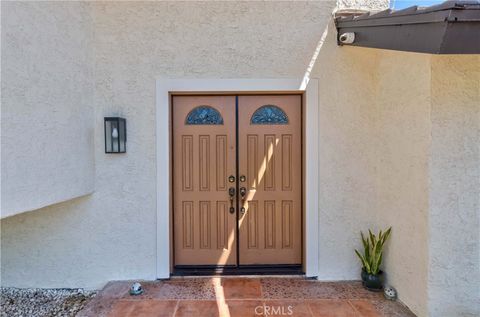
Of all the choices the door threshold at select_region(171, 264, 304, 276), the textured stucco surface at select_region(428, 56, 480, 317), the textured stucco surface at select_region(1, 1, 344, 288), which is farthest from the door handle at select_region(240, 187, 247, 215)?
the textured stucco surface at select_region(428, 56, 480, 317)

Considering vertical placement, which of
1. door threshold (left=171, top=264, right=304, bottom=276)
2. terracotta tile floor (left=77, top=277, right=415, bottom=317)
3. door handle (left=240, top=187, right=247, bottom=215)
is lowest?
terracotta tile floor (left=77, top=277, right=415, bottom=317)

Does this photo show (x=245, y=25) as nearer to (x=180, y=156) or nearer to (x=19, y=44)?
(x=180, y=156)

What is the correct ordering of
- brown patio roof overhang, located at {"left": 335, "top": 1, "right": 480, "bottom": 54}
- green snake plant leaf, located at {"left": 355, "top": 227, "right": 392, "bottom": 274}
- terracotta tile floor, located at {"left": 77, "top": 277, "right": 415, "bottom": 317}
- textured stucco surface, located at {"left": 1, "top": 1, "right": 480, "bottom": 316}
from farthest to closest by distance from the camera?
textured stucco surface, located at {"left": 1, "top": 1, "right": 480, "bottom": 316}
green snake plant leaf, located at {"left": 355, "top": 227, "right": 392, "bottom": 274}
terracotta tile floor, located at {"left": 77, "top": 277, "right": 415, "bottom": 317}
brown patio roof overhang, located at {"left": 335, "top": 1, "right": 480, "bottom": 54}

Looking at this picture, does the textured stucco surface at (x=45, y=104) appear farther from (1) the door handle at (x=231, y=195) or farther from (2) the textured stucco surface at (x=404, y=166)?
(2) the textured stucco surface at (x=404, y=166)

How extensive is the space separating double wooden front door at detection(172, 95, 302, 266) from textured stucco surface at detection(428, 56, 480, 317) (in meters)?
2.70

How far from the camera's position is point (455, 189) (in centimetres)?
501

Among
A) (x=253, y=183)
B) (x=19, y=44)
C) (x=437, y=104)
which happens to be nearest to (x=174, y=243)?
(x=253, y=183)

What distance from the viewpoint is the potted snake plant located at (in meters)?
6.26

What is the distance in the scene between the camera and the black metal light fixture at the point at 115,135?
21.2 feet

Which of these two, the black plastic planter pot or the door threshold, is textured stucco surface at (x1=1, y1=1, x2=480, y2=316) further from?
the door threshold

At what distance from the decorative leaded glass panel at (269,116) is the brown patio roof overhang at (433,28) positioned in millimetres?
2359

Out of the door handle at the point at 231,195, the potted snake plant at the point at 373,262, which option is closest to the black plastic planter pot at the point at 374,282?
the potted snake plant at the point at 373,262

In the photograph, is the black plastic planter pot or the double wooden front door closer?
the black plastic planter pot

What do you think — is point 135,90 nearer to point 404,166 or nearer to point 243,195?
point 243,195
